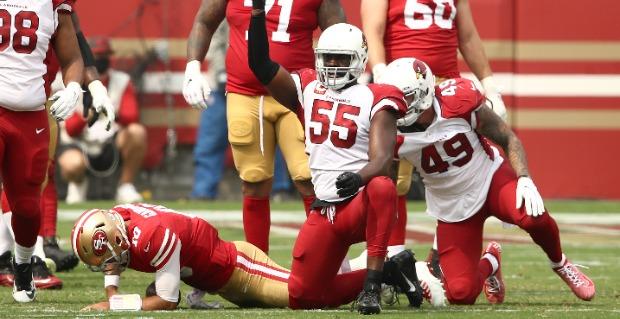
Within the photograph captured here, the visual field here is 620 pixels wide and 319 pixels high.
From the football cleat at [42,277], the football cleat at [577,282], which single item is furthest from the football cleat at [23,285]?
the football cleat at [577,282]

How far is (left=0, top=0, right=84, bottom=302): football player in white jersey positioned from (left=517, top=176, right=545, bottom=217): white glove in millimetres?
2020

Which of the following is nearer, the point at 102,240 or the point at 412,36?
the point at 102,240

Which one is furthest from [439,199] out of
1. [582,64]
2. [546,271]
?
[582,64]

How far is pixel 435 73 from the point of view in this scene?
7355mm

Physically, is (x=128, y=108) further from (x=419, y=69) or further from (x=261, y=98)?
(x=419, y=69)

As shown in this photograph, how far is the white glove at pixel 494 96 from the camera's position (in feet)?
24.0

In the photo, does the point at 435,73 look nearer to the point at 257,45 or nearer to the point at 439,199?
the point at 439,199

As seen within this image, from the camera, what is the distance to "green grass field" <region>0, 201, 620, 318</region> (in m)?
5.68

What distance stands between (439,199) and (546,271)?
5.40 feet

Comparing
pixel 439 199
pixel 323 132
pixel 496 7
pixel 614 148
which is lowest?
A: pixel 614 148

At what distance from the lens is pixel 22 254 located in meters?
6.44

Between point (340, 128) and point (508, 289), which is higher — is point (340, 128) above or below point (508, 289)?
above

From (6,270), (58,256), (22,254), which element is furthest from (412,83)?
(58,256)

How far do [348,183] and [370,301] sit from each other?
466mm
